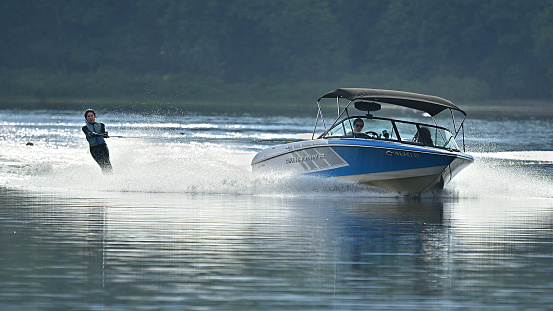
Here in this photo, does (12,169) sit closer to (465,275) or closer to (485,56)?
(465,275)

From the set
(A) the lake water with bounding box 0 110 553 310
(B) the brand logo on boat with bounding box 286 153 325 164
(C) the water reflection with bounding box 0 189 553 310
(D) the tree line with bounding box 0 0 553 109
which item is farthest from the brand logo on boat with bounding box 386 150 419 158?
(D) the tree line with bounding box 0 0 553 109

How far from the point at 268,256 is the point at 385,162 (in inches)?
316

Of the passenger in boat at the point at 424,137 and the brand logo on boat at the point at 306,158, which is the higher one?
the passenger in boat at the point at 424,137

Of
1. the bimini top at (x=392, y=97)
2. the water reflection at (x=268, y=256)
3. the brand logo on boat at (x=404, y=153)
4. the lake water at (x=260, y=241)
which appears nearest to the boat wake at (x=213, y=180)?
the lake water at (x=260, y=241)

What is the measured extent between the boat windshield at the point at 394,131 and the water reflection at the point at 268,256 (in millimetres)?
2445

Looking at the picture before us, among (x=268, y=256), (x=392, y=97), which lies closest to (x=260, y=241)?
(x=268, y=256)

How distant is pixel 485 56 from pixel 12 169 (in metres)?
83.4

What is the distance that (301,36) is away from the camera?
4220 inches

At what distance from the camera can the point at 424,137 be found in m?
20.7

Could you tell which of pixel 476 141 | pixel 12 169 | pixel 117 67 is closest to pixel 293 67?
pixel 117 67

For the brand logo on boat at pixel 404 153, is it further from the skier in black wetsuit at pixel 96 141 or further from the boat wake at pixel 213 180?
the skier in black wetsuit at pixel 96 141

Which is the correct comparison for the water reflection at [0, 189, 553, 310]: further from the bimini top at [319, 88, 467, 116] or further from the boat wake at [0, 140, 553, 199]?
the bimini top at [319, 88, 467, 116]

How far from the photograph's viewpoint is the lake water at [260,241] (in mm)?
10484

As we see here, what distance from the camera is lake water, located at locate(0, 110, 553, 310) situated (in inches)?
413
